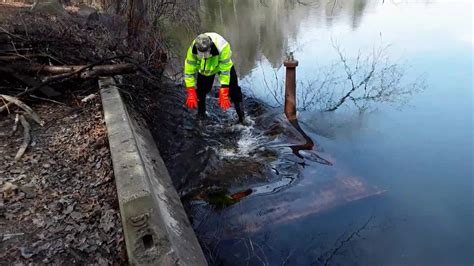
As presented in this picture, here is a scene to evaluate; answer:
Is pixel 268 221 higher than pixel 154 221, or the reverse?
pixel 154 221

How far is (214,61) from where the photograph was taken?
620cm

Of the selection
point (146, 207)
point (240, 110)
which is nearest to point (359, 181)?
point (240, 110)

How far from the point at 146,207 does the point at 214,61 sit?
3.71m

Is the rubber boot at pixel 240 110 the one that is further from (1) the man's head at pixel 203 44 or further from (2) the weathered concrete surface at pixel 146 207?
(2) the weathered concrete surface at pixel 146 207

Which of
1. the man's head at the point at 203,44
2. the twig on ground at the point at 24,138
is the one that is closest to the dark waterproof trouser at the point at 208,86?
the man's head at the point at 203,44

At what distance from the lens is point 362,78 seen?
10.3 m

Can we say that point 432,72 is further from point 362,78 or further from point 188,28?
point 188,28

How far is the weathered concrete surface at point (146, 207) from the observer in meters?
2.75

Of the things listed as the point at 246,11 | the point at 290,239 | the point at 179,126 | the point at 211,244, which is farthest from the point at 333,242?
the point at 246,11

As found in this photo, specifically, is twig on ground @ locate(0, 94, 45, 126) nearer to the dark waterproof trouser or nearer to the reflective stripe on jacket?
the reflective stripe on jacket

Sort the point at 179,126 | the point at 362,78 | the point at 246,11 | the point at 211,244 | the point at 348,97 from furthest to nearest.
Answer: the point at 246,11 < the point at 362,78 < the point at 348,97 < the point at 179,126 < the point at 211,244

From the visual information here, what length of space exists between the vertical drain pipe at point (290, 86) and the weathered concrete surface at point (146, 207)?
3554 mm

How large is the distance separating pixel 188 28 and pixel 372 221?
685 centimetres

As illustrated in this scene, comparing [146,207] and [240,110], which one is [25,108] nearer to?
[146,207]
